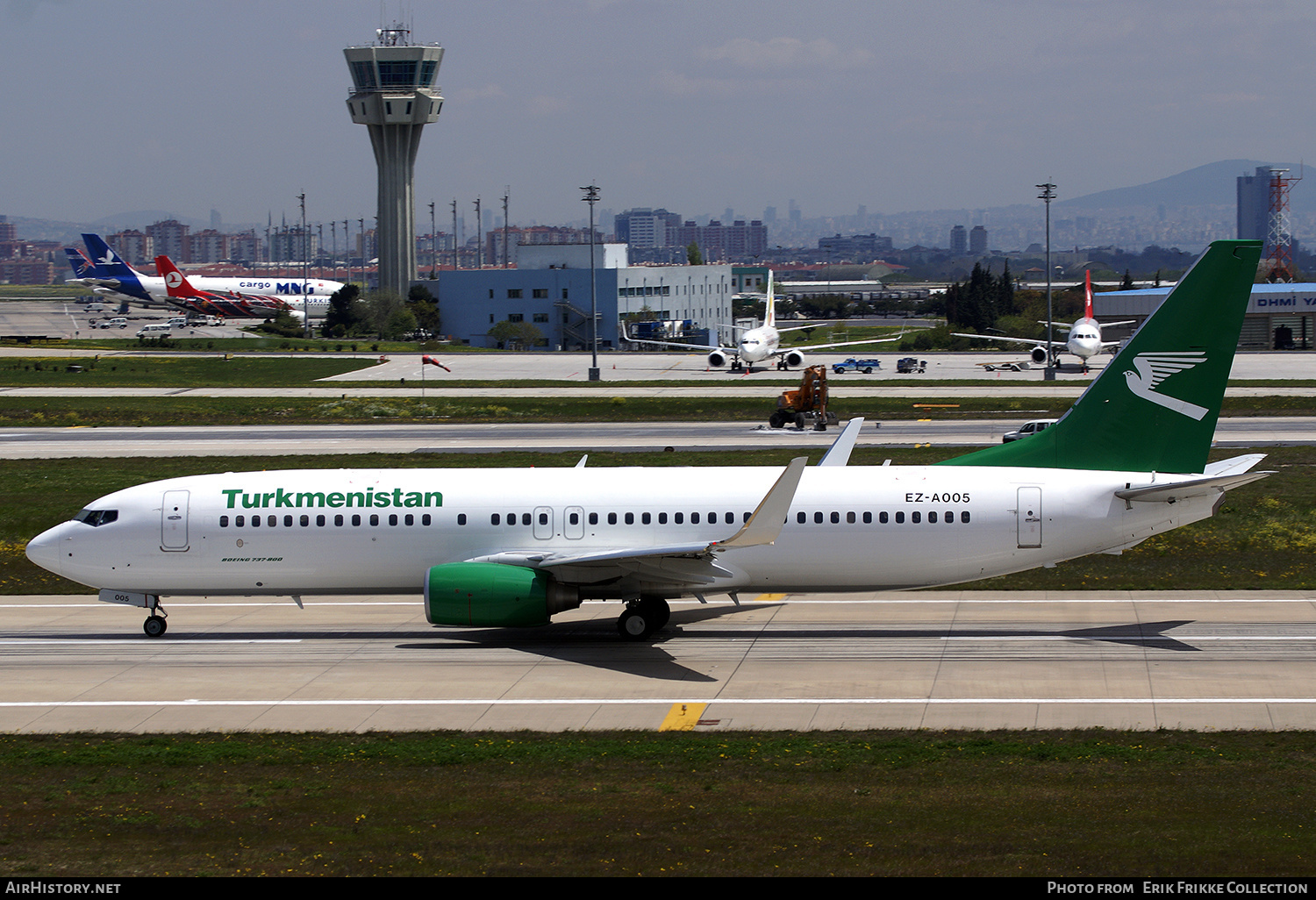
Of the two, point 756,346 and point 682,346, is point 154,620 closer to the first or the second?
point 756,346

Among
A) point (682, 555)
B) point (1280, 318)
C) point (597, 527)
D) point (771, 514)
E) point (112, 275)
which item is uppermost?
point (112, 275)

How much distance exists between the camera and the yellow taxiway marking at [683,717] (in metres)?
23.0

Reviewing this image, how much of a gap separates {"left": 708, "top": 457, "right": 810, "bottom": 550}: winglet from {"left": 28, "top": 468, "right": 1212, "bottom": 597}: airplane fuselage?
6.65 ft

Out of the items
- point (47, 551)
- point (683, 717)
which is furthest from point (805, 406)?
point (683, 717)

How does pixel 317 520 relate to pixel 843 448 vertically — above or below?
below

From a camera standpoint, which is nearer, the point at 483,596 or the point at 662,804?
the point at 662,804

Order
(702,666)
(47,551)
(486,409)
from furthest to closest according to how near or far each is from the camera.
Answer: (486,409) < (47,551) < (702,666)

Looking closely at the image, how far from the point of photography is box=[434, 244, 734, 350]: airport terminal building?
163 metres

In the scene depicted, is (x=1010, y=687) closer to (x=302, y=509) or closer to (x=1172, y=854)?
(x=1172, y=854)

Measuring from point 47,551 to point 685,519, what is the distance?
15.2 metres

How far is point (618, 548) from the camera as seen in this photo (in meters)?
29.4

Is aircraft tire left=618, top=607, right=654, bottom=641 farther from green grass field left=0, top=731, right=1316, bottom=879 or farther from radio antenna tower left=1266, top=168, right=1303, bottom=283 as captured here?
radio antenna tower left=1266, top=168, right=1303, bottom=283

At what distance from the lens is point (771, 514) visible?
25891 millimetres

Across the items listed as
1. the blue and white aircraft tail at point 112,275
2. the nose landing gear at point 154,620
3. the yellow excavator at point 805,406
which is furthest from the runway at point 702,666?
the blue and white aircraft tail at point 112,275
